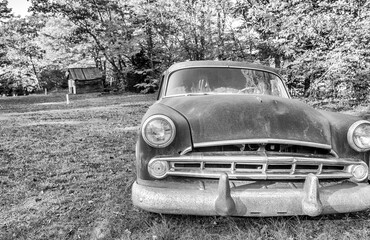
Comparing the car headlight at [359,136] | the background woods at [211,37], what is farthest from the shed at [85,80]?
the car headlight at [359,136]

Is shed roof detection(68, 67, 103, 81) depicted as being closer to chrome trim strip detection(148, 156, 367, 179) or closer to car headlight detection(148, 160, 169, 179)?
car headlight detection(148, 160, 169, 179)

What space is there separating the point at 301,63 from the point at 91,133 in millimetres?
7684

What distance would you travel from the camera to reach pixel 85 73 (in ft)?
108

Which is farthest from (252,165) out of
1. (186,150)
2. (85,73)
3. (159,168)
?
(85,73)

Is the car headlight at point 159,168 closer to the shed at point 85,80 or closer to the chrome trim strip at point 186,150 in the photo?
the chrome trim strip at point 186,150

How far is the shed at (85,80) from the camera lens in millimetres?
31953

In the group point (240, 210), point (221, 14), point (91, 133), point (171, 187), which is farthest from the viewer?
point (221, 14)

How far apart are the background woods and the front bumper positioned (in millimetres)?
6964

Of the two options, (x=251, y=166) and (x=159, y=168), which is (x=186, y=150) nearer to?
(x=159, y=168)

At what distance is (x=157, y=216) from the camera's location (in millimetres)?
2402

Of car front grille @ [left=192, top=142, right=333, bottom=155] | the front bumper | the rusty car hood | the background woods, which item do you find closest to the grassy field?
the front bumper

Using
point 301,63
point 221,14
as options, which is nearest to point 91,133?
point 301,63

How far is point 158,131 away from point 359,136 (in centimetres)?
167

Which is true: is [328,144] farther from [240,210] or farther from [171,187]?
[171,187]
